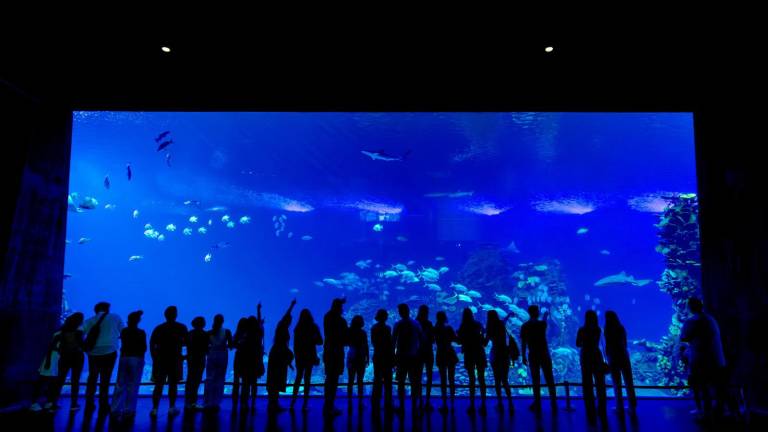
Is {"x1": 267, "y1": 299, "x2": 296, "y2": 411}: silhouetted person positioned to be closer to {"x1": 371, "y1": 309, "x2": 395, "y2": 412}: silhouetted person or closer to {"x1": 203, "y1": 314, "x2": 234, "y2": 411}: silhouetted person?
{"x1": 203, "y1": 314, "x2": 234, "y2": 411}: silhouetted person

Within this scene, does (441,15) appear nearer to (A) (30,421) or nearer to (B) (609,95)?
A: (B) (609,95)

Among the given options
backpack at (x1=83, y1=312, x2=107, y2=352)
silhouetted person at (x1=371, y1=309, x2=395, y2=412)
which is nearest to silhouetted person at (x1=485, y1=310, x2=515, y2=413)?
silhouetted person at (x1=371, y1=309, x2=395, y2=412)

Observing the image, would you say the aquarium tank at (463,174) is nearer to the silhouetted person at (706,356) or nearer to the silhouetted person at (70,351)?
the silhouetted person at (70,351)

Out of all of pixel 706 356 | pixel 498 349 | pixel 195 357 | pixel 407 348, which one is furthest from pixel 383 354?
pixel 706 356

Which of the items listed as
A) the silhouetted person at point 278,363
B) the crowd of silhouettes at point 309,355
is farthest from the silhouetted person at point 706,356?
the silhouetted person at point 278,363

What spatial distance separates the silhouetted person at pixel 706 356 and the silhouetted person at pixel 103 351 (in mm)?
7842

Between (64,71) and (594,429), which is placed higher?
(64,71)

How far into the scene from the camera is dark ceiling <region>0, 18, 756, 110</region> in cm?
544

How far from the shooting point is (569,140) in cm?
2927

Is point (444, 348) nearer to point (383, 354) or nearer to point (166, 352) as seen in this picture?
point (383, 354)

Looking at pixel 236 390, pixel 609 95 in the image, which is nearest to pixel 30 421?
pixel 236 390

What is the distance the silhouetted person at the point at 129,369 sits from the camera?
551cm

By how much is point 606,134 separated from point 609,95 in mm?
25812

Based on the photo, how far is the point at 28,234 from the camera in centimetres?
633
